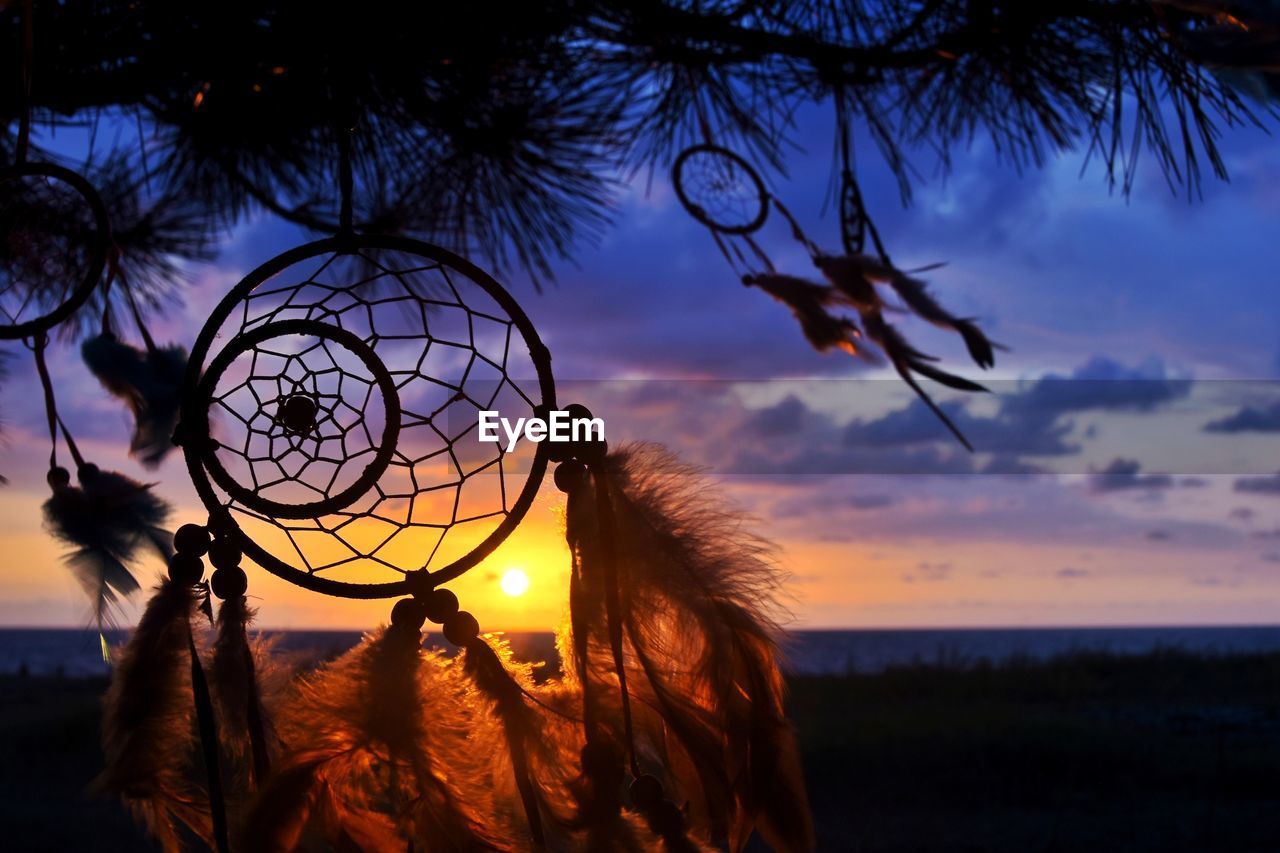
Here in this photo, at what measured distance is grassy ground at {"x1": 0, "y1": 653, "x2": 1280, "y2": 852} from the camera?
2199 millimetres

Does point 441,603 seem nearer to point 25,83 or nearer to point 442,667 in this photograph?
point 442,667

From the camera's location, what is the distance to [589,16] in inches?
59.3

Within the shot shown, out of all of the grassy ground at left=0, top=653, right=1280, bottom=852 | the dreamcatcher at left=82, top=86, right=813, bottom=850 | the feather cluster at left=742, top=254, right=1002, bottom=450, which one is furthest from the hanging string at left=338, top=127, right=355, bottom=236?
the grassy ground at left=0, top=653, right=1280, bottom=852

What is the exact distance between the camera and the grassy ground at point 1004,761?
2199 millimetres

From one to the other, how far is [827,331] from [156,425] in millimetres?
757

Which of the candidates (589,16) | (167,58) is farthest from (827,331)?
(167,58)

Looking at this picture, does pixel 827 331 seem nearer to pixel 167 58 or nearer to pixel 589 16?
pixel 589 16

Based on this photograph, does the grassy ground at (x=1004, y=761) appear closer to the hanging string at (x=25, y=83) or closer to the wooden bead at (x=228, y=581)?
the wooden bead at (x=228, y=581)

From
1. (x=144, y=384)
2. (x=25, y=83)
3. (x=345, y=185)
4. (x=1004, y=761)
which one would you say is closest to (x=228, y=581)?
(x=345, y=185)

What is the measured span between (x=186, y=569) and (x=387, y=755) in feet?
0.53

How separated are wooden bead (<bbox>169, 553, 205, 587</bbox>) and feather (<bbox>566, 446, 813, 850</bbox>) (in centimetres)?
22

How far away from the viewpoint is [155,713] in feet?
2.10

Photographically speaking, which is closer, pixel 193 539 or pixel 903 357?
pixel 193 539

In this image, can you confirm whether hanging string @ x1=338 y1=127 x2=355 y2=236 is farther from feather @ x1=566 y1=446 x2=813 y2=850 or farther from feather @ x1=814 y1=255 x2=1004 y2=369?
feather @ x1=814 y1=255 x2=1004 y2=369
